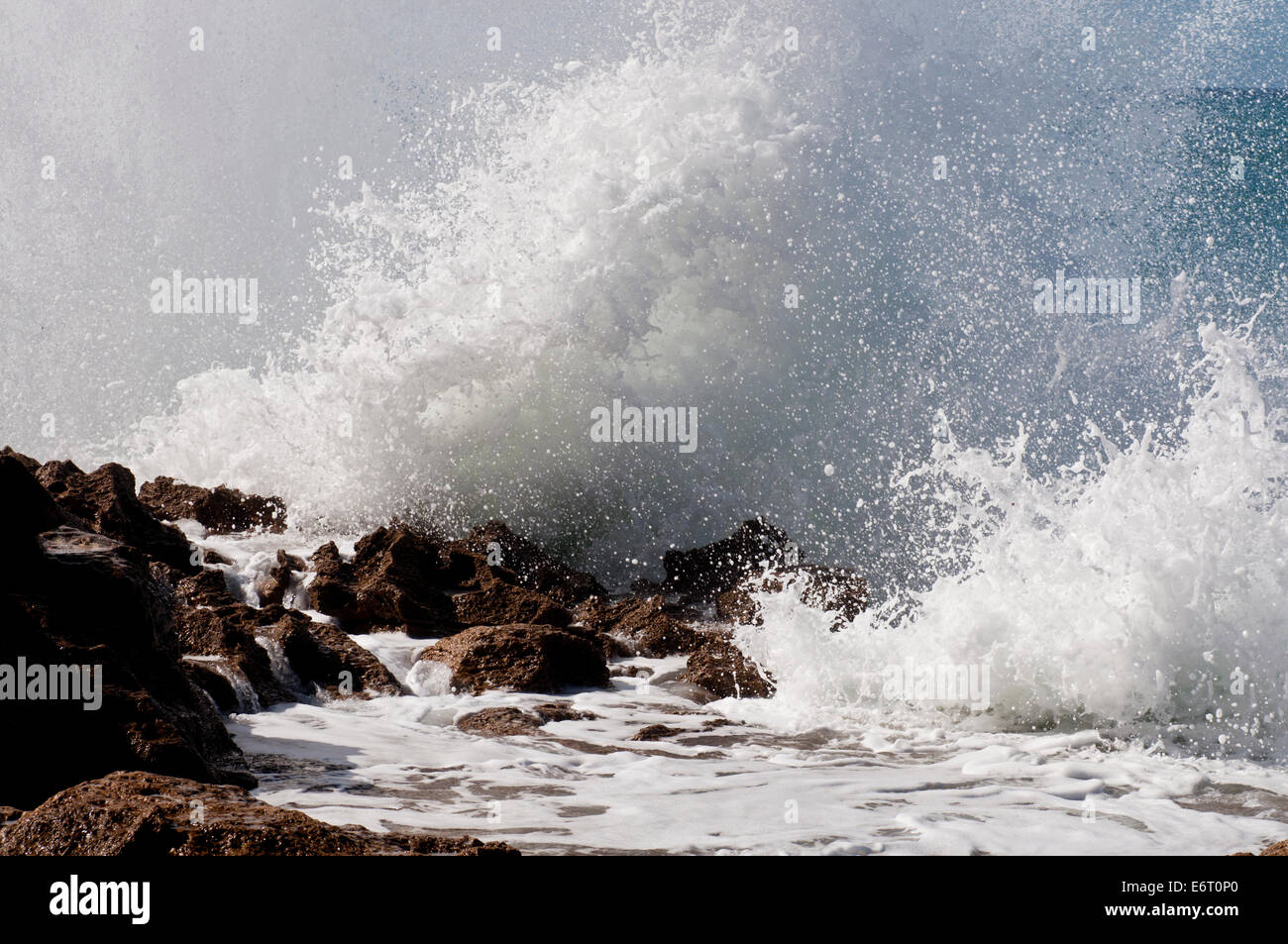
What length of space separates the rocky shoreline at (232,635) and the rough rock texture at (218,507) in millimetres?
21

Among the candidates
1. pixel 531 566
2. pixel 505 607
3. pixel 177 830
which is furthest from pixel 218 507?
pixel 177 830

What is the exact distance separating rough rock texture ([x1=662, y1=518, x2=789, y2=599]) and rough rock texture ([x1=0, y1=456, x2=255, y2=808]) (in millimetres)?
5821

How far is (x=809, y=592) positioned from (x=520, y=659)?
9.35ft

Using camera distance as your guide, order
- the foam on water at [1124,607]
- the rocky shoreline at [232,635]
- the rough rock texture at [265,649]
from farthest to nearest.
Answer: the foam on water at [1124,607] < the rough rock texture at [265,649] < the rocky shoreline at [232,635]

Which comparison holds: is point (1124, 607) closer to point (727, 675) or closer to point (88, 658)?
point (727, 675)

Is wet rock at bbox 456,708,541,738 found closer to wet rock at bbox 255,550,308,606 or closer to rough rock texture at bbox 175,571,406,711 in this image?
rough rock texture at bbox 175,571,406,711

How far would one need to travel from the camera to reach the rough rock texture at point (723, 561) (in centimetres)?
996

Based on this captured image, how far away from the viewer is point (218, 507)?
10.7m

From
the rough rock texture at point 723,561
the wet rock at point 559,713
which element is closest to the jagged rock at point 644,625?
the rough rock texture at point 723,561

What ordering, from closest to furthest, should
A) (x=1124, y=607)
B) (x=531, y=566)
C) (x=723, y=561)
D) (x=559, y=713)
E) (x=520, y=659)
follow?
(x=559, y=713), (x=1124, y=607), (x=520, y=659), (x=531, y=566), (x=723, y=561)

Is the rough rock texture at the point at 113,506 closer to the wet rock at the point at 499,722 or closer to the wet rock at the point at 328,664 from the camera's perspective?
the wet rock at the point at 328,664

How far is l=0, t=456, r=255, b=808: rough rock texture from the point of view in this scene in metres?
3.48

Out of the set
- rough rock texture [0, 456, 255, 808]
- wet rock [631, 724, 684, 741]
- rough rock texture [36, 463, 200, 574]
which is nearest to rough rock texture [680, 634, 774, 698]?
wet rock [631, 724, 684, 741]

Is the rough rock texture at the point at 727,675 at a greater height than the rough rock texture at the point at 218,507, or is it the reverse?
the rough rock texture at the point at 218,507
